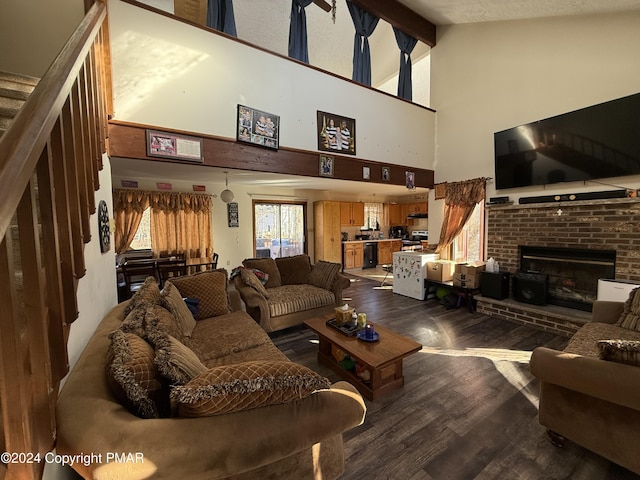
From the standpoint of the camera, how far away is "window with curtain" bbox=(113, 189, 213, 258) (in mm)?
4855

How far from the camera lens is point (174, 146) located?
2795mm

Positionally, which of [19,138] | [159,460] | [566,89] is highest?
[566,89]

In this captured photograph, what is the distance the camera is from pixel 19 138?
2.18ft

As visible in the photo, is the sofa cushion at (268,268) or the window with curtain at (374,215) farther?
the window with curtain at (374,215)

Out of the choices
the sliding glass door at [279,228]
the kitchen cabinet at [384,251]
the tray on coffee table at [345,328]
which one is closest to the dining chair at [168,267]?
the sliding glass door at [279,228]

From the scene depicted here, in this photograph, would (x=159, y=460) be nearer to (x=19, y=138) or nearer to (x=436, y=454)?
(x=19, y=138)

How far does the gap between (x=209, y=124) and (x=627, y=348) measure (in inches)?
148

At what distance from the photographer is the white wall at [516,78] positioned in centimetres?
311

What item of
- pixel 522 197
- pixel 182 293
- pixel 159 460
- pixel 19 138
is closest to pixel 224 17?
pixel 182 293

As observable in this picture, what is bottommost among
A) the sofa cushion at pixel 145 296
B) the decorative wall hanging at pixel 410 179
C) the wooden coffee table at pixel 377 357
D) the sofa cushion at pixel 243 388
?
the wooden coffee table at pixel 377 357

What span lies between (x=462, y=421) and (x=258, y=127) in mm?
3449

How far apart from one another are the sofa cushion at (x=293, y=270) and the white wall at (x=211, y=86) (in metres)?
1.67

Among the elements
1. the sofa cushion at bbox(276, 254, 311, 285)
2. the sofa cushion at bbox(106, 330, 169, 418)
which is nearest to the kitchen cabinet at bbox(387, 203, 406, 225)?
the sofa cushion at bbox(276, 254, 311, 285)

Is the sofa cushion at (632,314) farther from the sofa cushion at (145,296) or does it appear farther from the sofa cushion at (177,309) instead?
the sofa cushion at (145,296)
